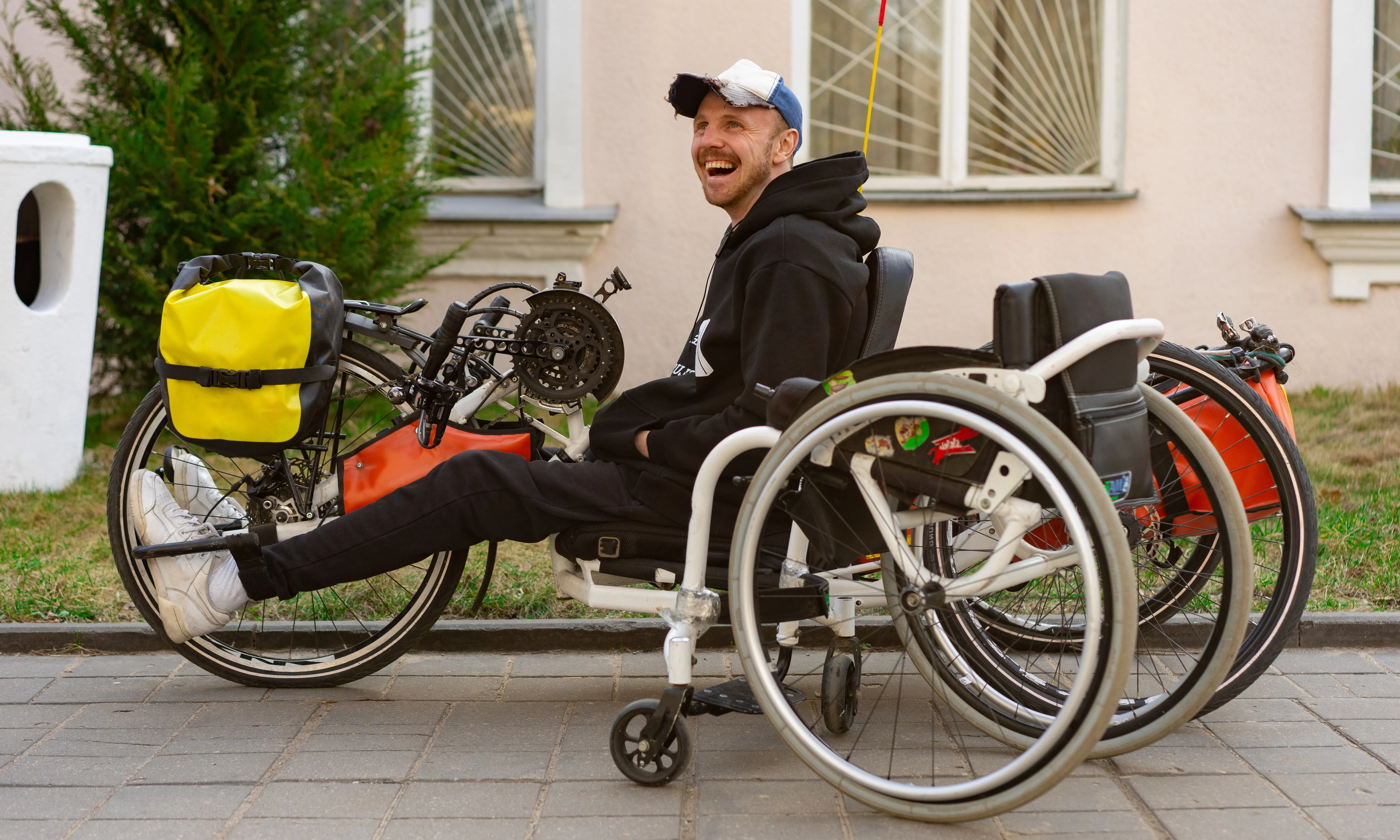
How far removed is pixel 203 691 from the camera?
356 cm

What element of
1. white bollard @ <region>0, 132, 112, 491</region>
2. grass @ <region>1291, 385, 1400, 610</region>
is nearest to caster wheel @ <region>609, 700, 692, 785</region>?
grass @ <region>1291, 385, 1400, 610</region>

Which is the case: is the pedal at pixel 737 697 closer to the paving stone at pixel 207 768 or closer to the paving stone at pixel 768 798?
the paving stone at pixel 768 798

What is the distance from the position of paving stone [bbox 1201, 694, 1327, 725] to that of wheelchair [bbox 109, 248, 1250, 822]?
0.61 feet

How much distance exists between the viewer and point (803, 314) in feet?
9.58

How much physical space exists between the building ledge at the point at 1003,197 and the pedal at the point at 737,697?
490 centimetres

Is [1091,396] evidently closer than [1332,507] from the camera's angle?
Yes

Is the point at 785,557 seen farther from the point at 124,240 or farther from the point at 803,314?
the point at 124,240

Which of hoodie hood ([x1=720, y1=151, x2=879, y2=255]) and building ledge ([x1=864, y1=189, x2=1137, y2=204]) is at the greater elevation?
building ledge ([x1=864, y1=189, x2=1137, y2=204])

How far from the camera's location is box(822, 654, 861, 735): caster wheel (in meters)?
3.09

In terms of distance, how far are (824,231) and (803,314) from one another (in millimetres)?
221

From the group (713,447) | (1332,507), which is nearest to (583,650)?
(713,447)

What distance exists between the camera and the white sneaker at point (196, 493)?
3.51m

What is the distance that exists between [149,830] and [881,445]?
164 centimetres

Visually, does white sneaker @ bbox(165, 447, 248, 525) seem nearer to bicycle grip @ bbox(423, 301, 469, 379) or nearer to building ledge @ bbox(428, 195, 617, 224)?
bicycle grip @ bbox(423, 301, 469, 379)
